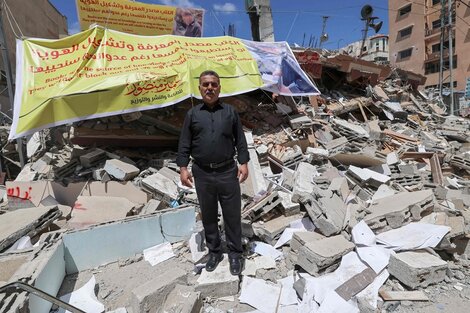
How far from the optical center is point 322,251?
2.92 m

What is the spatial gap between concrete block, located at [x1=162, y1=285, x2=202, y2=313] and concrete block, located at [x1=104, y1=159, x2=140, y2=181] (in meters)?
2.95

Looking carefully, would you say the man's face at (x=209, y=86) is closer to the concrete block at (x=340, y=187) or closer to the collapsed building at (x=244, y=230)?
the collapsed building at (x=244, y=230)

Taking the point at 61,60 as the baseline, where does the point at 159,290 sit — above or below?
below

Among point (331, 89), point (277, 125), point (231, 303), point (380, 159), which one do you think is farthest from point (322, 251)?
point (331, 89)

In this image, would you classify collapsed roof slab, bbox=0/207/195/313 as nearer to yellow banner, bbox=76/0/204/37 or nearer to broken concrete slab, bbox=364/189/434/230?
broken concrete slab, bbox=364/189/434/230

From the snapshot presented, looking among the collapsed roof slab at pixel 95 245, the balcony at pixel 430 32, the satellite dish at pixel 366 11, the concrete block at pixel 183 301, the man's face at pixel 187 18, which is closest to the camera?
the concrete block at pixel 183 301

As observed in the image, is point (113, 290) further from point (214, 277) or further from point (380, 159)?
point (380, 159)

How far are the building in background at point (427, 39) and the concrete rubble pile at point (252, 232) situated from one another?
1253 inches

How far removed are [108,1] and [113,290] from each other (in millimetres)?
6678

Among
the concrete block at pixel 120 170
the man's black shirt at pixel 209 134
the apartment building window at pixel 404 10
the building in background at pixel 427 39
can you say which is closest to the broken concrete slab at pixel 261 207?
the man's black shirt at pixel 209 134

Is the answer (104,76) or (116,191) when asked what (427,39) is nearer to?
(104,76)

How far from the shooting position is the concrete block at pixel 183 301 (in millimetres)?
2314

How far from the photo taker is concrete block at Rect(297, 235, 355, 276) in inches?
112

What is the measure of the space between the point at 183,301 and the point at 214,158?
1249 millimetres
